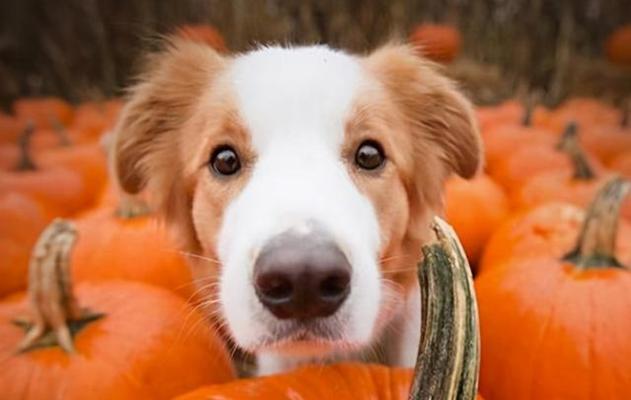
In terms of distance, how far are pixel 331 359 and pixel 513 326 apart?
30 cm

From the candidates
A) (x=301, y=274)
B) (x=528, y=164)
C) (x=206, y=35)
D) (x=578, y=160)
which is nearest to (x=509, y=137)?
(x=528, y=164)

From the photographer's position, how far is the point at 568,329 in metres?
1.14

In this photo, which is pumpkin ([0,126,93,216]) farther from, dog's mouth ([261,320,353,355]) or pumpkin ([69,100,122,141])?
dog's mouth ([261,320,353,355])

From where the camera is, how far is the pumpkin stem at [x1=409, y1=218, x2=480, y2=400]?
83cm

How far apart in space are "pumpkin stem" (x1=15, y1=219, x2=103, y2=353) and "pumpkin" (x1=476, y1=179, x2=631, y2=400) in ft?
2.16

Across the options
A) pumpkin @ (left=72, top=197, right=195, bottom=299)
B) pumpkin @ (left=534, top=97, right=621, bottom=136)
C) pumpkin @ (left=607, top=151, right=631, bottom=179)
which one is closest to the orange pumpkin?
pumpkin @ (left=72, top=197, right=195, bottom=299)

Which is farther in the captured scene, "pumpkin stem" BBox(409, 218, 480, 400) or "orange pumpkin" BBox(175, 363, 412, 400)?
"orange pumpkin" BBox(175, 363, 412, 400)

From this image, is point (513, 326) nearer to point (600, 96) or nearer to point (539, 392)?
point (539, 392)

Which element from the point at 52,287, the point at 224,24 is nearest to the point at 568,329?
the point at 52,287

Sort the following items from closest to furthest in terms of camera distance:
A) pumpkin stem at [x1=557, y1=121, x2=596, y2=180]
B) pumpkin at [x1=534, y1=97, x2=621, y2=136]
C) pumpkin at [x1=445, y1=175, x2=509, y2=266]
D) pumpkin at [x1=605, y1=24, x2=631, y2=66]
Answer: pumpkin at [x1=445, y1=175, x2=509, y2=266], pumpkin stem at [x1=557, y1=121, x2=596, y2=180], pumpkin at [x1=534, y1=97, x2=621, y2=136], pumpkin at [x1=605, y1=24, x2=631, y2=66]

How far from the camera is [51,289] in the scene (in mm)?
1124

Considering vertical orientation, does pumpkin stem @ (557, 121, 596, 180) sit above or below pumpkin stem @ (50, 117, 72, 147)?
above

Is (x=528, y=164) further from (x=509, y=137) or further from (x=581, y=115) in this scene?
(x=581, y=115)

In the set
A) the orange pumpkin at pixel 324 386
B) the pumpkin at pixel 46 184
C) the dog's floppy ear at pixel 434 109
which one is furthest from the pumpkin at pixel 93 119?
the orange pumpkin at pixel 324 386
